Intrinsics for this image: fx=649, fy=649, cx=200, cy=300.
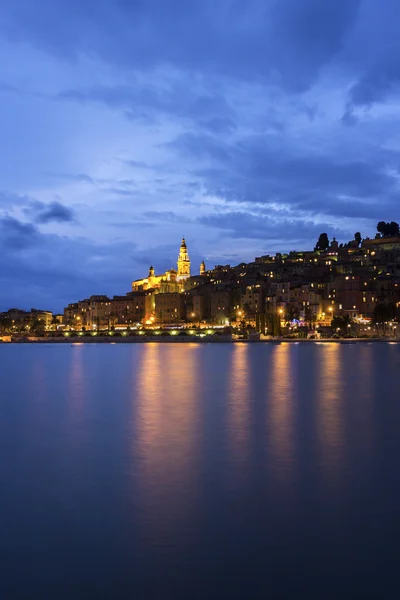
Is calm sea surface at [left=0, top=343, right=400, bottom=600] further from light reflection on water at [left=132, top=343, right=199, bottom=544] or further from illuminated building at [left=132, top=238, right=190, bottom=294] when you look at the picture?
illuminated building at [left=132, top=238, right=190, bottom=294]

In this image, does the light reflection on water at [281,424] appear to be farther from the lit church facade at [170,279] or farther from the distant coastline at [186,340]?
the lit church facade at [170,279]

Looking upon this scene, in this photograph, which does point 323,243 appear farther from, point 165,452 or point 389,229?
point 165,452

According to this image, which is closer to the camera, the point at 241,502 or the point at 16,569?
the point at 16,569

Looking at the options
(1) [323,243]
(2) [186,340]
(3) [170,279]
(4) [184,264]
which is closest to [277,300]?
(2) [186,340]

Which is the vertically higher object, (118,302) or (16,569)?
(118,302)

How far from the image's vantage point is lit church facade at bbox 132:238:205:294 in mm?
147500

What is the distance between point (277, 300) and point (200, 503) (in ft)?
320

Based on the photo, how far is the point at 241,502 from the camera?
32.2 feet

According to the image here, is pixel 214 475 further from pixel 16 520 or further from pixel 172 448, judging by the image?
pixel 16 520

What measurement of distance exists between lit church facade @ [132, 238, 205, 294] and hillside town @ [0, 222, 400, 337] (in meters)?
0.27

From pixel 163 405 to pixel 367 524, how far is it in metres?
15.5

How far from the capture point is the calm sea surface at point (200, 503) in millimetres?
6824

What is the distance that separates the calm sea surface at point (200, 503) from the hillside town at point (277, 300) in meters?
70.8

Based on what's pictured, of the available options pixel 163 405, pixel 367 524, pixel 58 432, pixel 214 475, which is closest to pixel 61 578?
pixel 367 524
